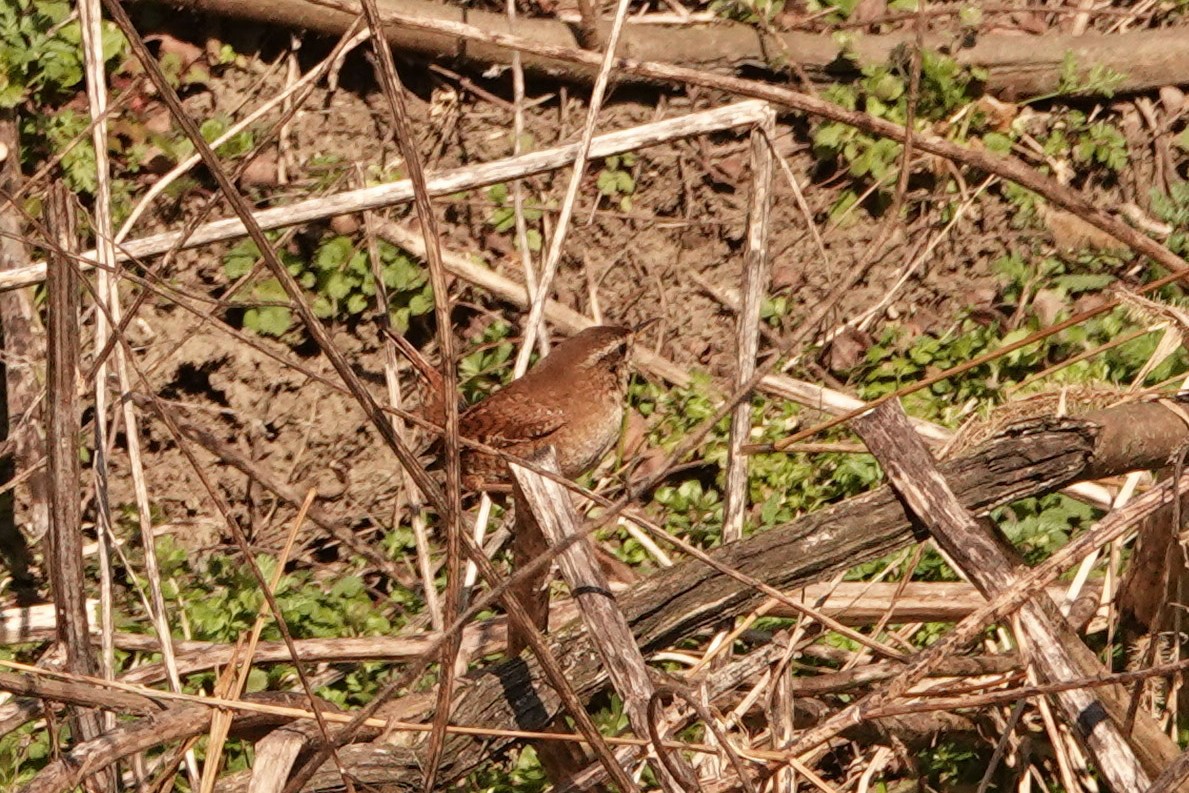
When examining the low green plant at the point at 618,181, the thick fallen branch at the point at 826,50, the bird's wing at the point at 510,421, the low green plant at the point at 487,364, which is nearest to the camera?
the bird's wing at the point at 510,421

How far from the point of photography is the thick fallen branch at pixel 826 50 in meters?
5.72

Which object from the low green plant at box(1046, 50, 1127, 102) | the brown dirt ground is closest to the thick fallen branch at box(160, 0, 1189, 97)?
the low green plant at box(1046, 50, 1127, 102)

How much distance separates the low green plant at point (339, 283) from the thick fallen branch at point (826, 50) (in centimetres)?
87

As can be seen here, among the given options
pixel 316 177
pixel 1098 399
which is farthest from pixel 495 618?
pixel 316 177

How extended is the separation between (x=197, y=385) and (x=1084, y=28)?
3993mm

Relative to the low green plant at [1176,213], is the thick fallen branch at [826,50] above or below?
above

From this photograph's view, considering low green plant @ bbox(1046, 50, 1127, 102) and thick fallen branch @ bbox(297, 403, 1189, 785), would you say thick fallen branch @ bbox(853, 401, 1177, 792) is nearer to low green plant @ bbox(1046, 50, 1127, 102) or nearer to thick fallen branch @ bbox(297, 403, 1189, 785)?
thick fallen branch @ bbox(297, 403, 1189, 785)

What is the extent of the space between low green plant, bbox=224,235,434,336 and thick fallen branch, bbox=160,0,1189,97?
87 cm

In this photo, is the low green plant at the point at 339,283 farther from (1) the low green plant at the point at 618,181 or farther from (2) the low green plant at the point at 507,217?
(1) the low green plant at the point at 618,181

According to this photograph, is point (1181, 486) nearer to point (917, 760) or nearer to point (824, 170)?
point (917, 760)

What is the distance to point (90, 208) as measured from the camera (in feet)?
17.3

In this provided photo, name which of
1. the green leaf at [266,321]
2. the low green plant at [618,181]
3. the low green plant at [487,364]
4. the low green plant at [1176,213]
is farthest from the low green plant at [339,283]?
the low green plant at [1176,213]

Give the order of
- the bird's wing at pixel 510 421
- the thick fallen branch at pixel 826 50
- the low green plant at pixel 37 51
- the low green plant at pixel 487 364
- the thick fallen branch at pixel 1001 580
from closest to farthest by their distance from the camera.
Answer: the thick fallen branch at pixel 1001 580, the bird's wing at pixel 510 421, the low green plant at pixel 37 51, the low green plant at pixel 487 364, the thick fallen branch at pixel 826 50

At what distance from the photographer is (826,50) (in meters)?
5.93
